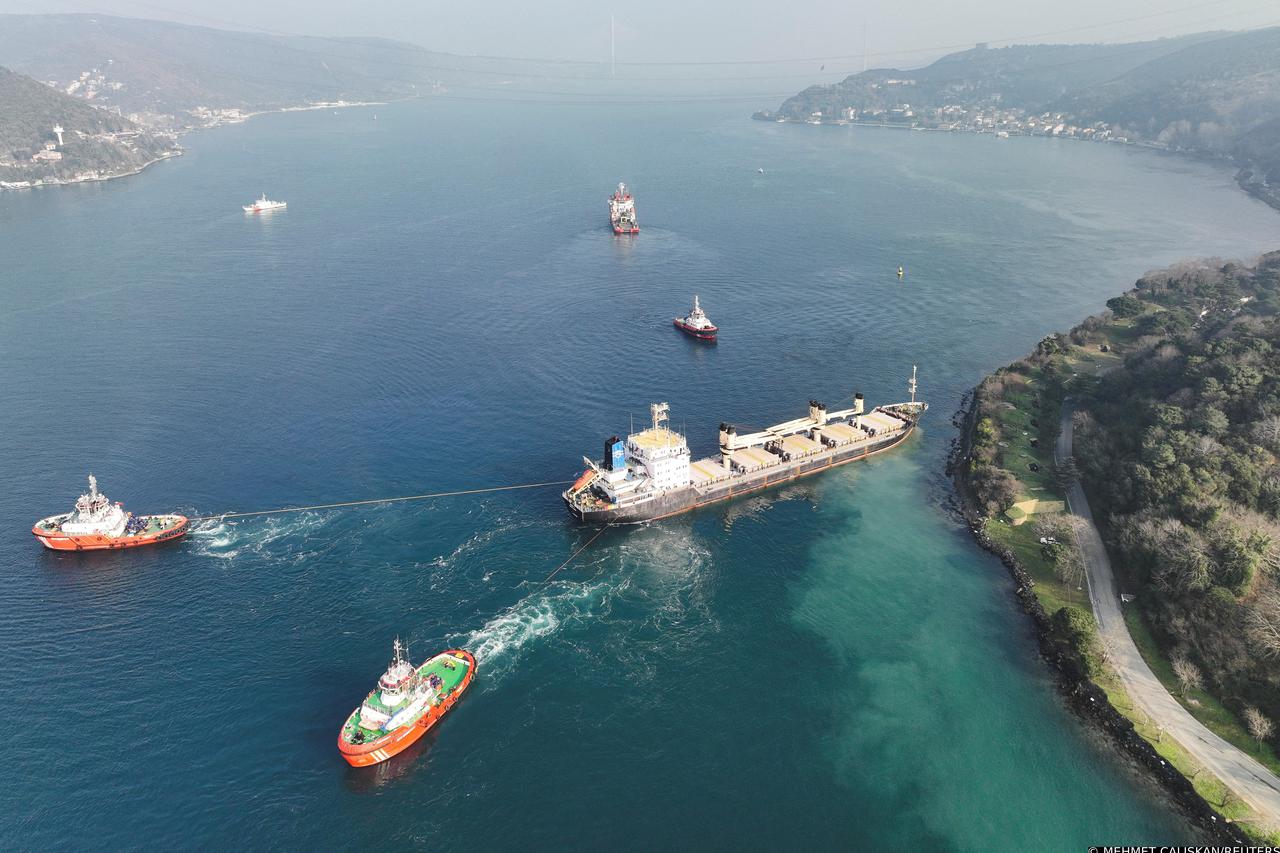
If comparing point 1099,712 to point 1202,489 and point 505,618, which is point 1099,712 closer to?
point 1202,489

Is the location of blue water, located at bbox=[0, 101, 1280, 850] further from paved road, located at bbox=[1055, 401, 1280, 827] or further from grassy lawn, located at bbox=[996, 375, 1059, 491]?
grassy lawn, located at bbox=[996, 375, 1059, 491]

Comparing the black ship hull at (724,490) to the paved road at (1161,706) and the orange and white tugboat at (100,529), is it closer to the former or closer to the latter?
the paved road at (1161,706)

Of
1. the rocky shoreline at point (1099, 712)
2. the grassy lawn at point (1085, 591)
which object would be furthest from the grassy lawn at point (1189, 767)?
the rocky shoreline at point (1099, 712)

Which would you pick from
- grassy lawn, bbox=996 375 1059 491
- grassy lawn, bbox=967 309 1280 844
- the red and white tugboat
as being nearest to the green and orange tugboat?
grassy lawn, bbox=967 309 1280 844

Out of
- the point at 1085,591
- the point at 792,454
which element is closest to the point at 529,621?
the point at 792,454

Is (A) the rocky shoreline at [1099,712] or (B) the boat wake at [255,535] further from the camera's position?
(B) the boat wake at [255,535]

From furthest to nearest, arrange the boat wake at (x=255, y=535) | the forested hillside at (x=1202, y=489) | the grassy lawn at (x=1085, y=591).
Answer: the boat wake at (x=255, y=535), the forested hillside at (x=1202, y=489), the grassy lawn at (x=1085, y=591)

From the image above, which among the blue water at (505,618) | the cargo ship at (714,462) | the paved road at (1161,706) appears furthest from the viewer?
the cargo ship at (714,462)
